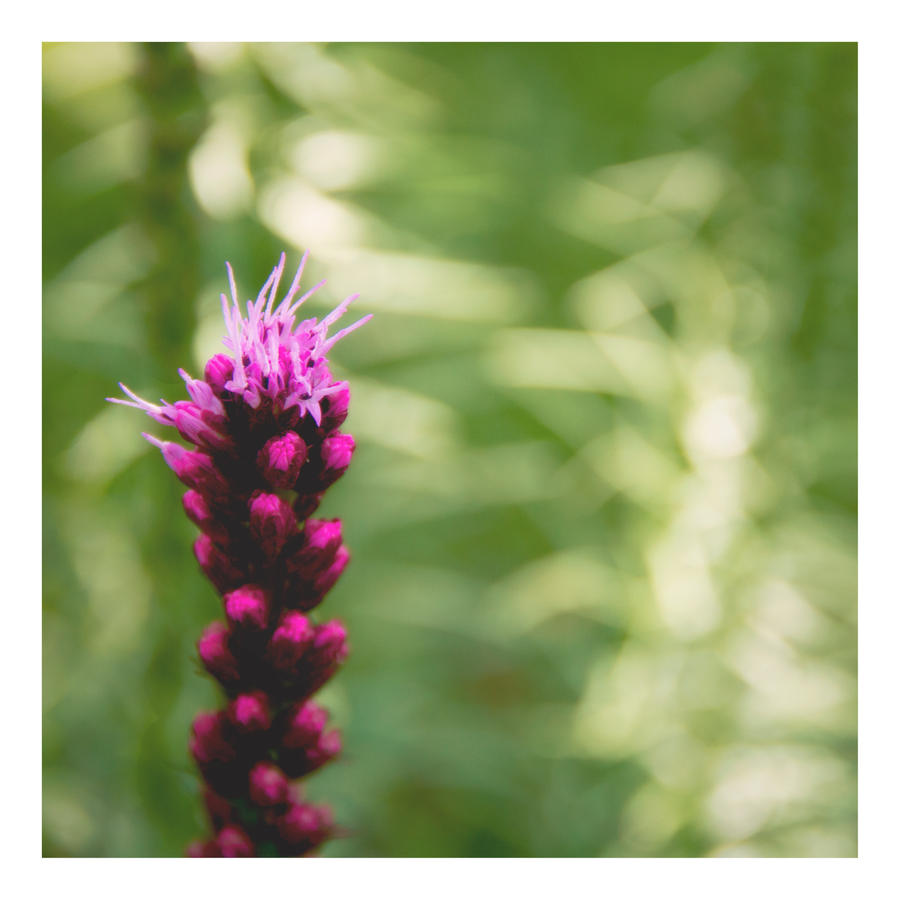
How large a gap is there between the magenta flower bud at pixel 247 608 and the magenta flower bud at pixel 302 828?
0.49 ft

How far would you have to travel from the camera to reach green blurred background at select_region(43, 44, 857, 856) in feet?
2.99

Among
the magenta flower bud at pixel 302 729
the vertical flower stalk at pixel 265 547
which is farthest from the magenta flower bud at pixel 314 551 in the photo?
the magenta flower bud at pixel 302 729

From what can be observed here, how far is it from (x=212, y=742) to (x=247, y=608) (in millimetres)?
104

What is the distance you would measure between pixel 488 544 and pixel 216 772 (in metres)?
1.15

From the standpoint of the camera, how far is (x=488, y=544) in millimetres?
1694

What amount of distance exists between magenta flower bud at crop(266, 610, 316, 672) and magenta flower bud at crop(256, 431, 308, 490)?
96 millimetres

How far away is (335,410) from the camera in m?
0.53

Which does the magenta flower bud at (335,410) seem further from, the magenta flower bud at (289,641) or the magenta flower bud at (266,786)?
the magenta flower bud at (266,786)

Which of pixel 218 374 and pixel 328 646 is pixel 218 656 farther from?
pixel 218 374

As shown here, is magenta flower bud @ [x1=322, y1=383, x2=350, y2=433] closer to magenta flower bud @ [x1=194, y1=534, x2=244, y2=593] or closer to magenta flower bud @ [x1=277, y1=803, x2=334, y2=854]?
magenta flower bud @ [x1=194, y1=534, x2=244, y2=593]

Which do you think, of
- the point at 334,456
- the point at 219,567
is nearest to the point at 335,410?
the point at 334,456
